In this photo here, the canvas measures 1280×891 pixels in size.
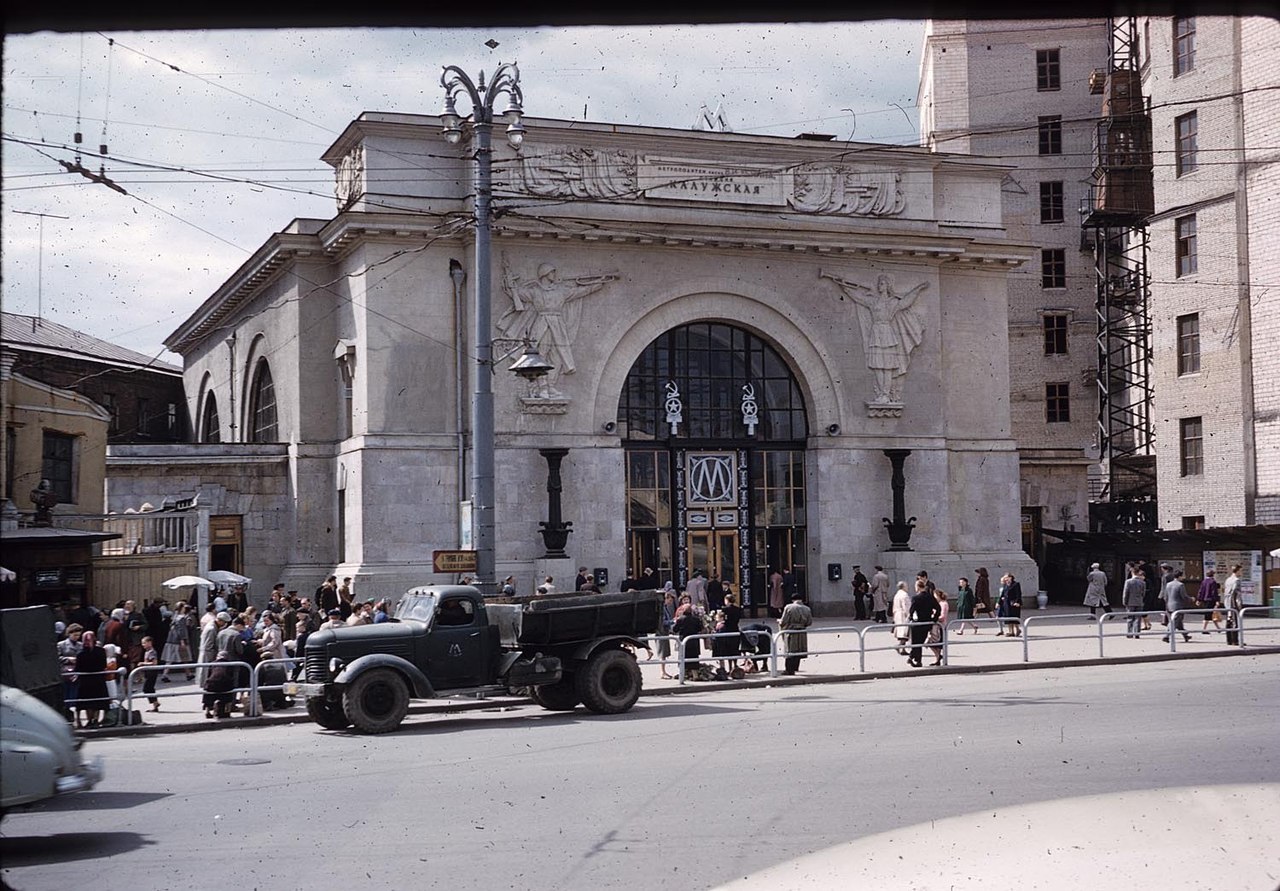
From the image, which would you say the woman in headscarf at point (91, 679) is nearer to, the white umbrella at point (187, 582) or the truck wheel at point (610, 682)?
the truck wheel at point (610, 682)

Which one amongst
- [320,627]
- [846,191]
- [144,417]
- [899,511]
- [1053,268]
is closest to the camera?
[320,627]

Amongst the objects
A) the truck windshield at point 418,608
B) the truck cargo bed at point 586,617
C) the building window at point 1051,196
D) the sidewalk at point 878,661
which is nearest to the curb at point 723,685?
the sidewalk at point 878,661

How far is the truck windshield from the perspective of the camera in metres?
20.1

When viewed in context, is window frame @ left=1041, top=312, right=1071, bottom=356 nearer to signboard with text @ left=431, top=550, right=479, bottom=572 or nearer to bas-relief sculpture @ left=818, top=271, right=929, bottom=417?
bas-relief sculpture @ left=818, top=271, right=929, bottom=417

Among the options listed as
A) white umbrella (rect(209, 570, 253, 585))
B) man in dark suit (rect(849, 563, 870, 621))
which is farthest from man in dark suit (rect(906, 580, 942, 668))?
white umbrella (rect(209, 570, 253, 585))

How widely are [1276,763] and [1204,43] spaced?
116ft

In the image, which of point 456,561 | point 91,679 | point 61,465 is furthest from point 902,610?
point 61,465

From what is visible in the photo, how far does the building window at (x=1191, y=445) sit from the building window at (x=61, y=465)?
34.5 metres

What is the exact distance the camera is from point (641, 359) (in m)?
40.2

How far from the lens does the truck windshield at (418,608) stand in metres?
20.1

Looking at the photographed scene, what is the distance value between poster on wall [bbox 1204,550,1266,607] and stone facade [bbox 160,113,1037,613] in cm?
587

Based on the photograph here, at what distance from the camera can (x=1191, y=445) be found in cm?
4494

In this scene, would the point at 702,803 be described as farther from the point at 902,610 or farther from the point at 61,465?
the point at 61,465

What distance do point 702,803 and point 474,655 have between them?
8.31 meters
